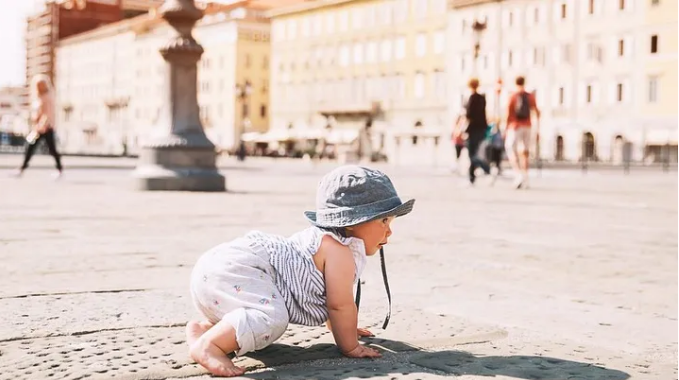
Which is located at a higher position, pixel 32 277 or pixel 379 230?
pixel 379 230

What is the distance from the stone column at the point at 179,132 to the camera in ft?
43.5

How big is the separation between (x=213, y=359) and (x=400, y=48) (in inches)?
2776

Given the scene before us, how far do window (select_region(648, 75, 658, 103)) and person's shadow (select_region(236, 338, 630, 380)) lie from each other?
2126 inches

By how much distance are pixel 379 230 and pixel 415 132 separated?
6288 cm

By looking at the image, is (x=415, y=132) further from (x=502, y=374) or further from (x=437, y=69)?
(x=502, y=374)

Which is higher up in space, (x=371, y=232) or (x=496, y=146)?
(x=496, y=146)

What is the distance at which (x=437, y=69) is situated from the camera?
6869cm

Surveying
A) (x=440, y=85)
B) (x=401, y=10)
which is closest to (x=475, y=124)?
(x=440, y=85)

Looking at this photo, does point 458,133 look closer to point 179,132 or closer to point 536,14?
point 179,132

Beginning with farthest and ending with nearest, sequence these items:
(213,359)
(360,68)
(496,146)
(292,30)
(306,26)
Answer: (292,30) → (306,26) → (360,68) → (496,146) → (213,359)

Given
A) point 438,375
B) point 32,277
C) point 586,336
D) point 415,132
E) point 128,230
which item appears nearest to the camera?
point 438,375

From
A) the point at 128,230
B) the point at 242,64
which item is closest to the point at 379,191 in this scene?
the point at 128,230

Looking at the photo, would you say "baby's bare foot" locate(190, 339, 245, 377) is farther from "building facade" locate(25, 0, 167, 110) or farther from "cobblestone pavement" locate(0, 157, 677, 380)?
"building facade" locate(25, 0, 167, 110)

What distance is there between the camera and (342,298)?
320 cm
